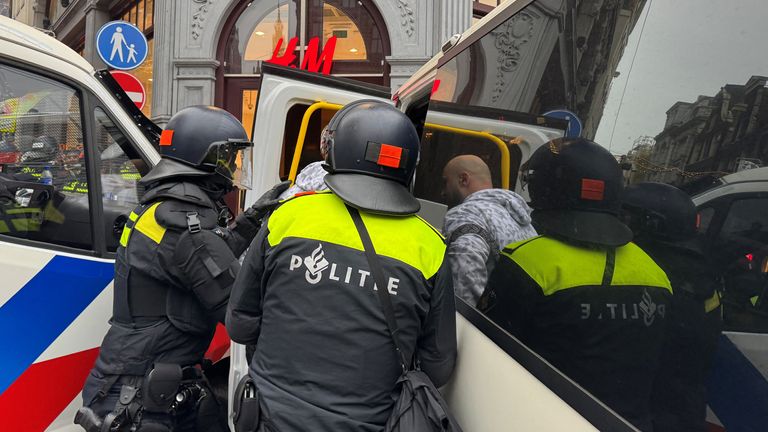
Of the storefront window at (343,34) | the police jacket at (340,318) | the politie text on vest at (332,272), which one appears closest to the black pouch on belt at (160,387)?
the police jacket at (340,318)

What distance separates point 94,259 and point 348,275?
5.08ft

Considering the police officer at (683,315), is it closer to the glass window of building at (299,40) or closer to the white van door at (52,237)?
the white van door at (52,237)

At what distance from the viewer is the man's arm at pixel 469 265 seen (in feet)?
6.51

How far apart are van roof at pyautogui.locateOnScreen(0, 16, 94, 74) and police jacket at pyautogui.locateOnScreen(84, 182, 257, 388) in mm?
787

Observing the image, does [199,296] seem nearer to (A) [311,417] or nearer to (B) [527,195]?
(A) [311,417]

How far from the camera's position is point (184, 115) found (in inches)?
110

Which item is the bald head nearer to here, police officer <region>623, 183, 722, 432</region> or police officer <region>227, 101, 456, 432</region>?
police officer <region>227, 101, 456, 432</region>

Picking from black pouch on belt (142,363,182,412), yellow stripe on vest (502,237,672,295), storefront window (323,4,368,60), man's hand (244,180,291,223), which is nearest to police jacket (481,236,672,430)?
yellow stripe on vest (502,237,672,295)

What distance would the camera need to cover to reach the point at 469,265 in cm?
210

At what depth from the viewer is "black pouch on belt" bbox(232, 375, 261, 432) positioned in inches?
71.9

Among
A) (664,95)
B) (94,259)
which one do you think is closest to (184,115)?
(94,259)

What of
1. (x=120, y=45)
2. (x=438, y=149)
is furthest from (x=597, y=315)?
(x=120, y=45)

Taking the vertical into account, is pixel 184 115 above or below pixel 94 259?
above

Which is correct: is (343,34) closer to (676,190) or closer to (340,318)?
(340,318)
